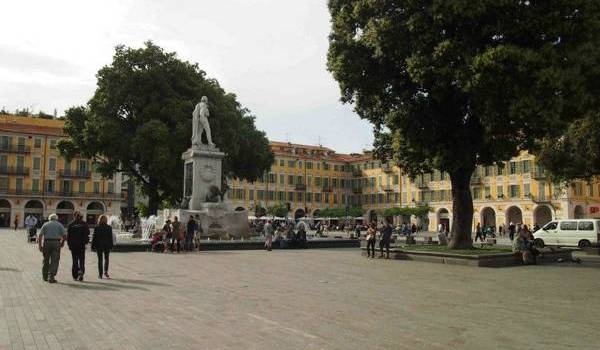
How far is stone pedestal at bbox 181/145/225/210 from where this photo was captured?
94.5 feet

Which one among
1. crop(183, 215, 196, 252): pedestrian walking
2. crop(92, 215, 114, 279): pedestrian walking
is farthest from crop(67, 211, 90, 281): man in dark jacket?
crop(183, 215, 196, 252): pedestrian walking

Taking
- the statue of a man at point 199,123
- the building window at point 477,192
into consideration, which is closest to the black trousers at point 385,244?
the statue of a man at point 199,123

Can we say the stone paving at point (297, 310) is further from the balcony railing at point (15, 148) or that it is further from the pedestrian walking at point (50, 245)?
the balcony railing at point (15, 148)

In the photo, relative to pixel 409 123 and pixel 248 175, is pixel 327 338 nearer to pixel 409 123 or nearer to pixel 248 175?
pixel 409 123

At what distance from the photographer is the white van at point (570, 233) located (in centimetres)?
2933

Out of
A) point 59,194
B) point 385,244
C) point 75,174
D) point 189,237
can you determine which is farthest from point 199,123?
point 75,174

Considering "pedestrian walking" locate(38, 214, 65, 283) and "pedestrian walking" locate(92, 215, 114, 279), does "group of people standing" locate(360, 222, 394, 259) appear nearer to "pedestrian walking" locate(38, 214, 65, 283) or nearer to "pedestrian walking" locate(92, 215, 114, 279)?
"pedestrian walking" locate(92, 215, 114, 279)

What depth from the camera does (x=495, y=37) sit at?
59.9ft

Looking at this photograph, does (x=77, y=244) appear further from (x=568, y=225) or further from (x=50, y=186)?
(x=50, y=186)

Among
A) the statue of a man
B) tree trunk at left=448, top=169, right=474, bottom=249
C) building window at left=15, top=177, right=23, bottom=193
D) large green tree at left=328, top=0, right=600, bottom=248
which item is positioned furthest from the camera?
building window at left=15, top=177, right=23, bottom=193

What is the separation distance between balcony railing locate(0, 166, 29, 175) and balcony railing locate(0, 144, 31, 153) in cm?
221

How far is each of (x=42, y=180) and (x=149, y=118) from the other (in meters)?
44.6

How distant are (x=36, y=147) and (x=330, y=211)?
145 feet

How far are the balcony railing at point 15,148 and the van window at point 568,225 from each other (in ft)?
226
